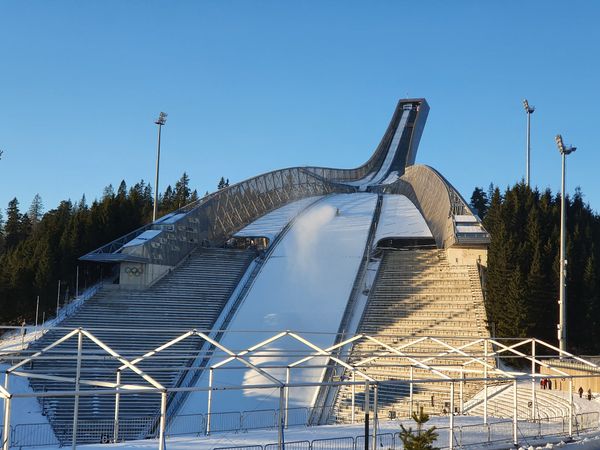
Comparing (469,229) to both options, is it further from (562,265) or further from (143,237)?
(143,237)

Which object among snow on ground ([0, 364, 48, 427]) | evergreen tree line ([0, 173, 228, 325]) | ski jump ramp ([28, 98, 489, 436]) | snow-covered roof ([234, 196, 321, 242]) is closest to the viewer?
snow on ground ([0, 364, 48, 427])

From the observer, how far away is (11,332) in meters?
33.6

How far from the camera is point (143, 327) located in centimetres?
3186

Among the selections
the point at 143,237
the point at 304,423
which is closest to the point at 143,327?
the point at 143,237

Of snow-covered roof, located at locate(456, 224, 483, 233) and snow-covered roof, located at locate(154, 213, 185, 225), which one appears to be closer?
snow-covered roof, located at locate(456, 224, 483, 233)

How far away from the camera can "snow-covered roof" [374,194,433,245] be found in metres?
43.8

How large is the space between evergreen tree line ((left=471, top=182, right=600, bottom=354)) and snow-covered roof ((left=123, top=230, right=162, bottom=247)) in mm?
17521

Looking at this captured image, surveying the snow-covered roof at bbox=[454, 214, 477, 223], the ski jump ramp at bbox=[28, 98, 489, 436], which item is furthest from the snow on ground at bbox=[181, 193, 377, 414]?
the snow-covered roof at bbox=[454, 214, 477, 223]

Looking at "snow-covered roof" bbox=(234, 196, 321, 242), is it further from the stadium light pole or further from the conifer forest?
the stadium light pole

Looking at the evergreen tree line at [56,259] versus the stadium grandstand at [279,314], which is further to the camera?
the evergreen tree line at [56,259]

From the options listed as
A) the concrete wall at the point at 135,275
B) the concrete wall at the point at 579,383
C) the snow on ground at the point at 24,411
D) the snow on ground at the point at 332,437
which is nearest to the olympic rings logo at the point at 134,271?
the concrete wall at the point at 135,275

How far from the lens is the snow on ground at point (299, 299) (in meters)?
26.4

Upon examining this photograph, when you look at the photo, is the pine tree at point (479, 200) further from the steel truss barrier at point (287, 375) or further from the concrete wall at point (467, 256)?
the steel truss barrier at point (287, 375)

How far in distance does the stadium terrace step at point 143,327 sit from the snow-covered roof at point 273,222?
2.31 meters
